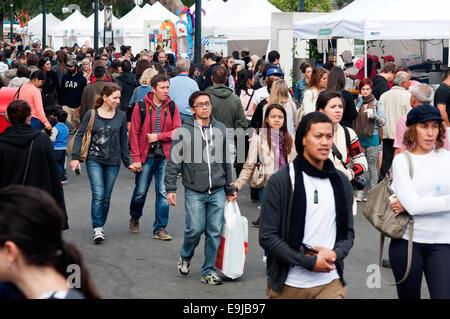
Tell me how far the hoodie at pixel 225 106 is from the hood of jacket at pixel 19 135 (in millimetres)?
4096

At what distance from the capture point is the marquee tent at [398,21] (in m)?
15.0

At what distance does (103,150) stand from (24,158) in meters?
2.04

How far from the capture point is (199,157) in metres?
6.98

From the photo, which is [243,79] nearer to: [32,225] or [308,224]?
[308,224]

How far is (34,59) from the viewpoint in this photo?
1580 centimetres

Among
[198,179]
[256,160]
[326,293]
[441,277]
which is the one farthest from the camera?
[256,160]

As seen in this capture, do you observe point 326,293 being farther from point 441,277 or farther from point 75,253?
point 75,253

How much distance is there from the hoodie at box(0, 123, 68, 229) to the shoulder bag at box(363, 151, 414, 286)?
2817 mm

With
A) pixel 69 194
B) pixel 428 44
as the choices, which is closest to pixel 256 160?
pixel 69 194

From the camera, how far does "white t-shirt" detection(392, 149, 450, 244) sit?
478 cm

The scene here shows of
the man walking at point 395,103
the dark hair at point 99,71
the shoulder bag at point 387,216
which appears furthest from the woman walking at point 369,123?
the shoulder bag at point 387,216

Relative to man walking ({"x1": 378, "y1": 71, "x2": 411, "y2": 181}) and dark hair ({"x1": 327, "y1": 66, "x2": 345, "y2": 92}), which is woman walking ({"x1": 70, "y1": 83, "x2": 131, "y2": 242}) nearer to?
dark hair ({"x1": 327, "y1": 66, "x2": 345, "y2": 92})

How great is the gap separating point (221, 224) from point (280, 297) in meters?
2.76

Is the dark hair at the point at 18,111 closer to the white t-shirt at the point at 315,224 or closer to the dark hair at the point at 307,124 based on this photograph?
the dark hair at the point at 307,124
